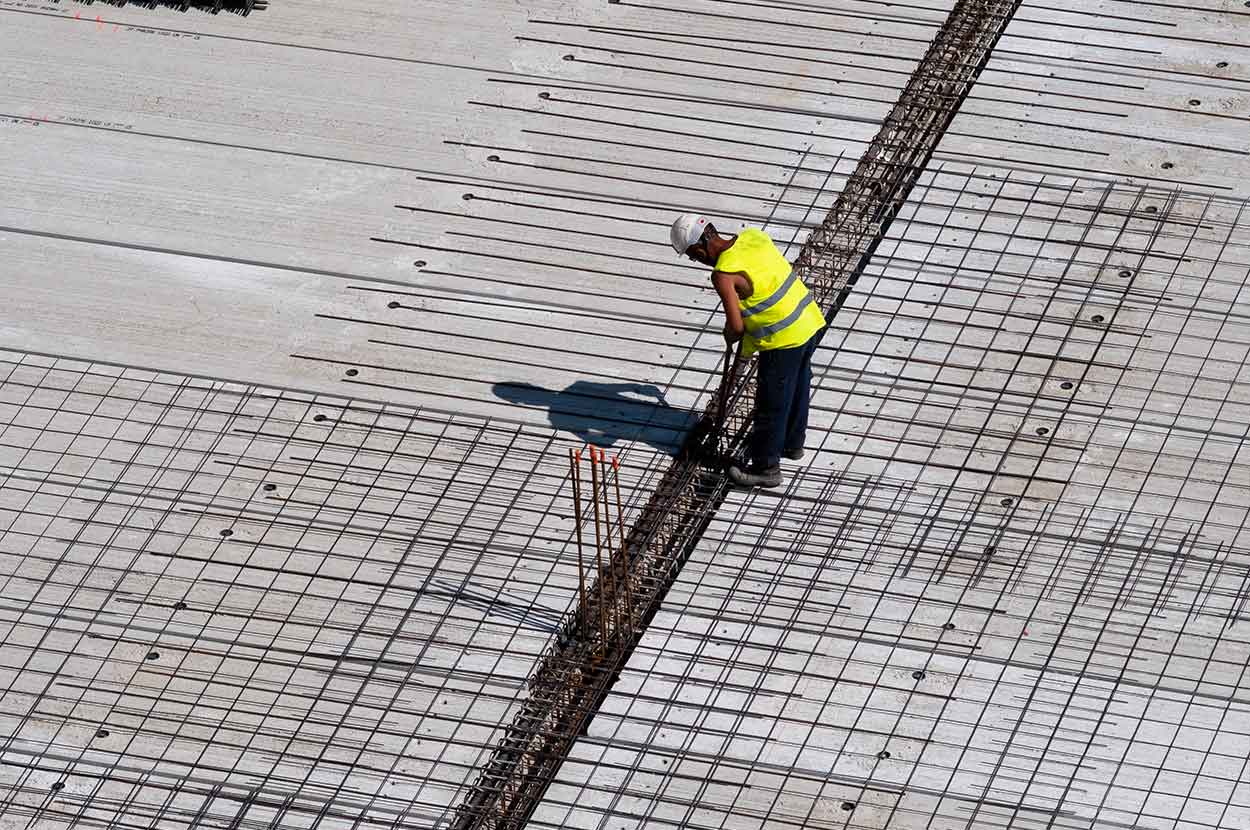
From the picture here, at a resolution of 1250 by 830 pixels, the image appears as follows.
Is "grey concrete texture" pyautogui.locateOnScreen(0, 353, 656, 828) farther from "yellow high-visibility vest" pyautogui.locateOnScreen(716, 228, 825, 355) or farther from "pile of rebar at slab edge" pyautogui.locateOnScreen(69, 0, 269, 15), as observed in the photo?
"pile of rebar at slab edge" pyautogui.locateOnScreen(69, 0, 269, 15)

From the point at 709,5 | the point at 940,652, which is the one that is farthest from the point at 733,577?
the point at 709,5

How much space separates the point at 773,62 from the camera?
14.2 meters

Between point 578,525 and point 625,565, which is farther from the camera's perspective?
point 625,565

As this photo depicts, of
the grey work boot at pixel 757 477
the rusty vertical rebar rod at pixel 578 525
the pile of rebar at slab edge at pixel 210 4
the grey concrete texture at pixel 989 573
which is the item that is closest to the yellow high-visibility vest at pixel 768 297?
the grey work boot at pixel 757 477

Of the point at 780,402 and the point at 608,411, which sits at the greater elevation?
the point at 780,402

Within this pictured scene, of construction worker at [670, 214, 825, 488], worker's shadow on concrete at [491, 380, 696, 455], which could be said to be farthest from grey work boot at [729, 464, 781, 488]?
worker's shadow on concrete at [491, 380, 696, 455]

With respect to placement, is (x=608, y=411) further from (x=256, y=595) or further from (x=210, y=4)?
(x=210, y=4)

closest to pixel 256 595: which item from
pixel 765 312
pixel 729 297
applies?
pixel 729 297

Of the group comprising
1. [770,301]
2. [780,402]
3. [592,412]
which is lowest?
[592,412]

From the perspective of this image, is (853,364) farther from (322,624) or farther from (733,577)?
(322,624)

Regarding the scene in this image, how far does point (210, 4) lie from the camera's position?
48.9ft

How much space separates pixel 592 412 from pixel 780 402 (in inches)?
52.3

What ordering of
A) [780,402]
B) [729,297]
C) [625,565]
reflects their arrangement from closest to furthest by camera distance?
[625,565]
[729,297]
[780,402]

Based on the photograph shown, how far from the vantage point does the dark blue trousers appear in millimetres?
10719
